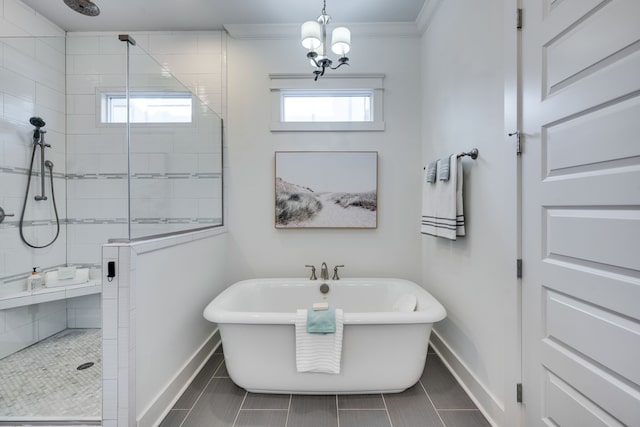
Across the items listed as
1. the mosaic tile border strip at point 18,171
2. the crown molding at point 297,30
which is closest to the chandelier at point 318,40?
A: the crown molding at point 297,30

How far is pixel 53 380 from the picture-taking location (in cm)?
171

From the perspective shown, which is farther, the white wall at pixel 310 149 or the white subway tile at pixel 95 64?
the white wall at pixel 310 149

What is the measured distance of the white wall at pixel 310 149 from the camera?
2545 mm

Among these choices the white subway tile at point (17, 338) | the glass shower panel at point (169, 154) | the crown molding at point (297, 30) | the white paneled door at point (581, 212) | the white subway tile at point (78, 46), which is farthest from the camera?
the crown molding at point (297, 30)

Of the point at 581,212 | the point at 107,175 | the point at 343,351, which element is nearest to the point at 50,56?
the point at 107,175

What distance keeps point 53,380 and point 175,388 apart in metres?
0.84

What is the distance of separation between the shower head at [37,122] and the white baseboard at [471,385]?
12.3 feet

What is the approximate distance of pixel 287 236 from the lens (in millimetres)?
2588

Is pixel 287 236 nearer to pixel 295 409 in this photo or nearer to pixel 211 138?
pixel 211 138

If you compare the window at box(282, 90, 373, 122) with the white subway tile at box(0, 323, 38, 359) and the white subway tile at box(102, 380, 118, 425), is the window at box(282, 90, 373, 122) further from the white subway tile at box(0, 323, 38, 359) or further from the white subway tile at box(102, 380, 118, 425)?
the white subway tile at box(0, 323, 38, 359)

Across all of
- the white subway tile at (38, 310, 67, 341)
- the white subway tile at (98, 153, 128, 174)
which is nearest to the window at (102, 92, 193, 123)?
the white subway tile at (98, 153, 128, 174)

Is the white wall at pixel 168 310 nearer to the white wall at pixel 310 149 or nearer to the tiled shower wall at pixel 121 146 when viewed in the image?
the tiled shower wall at pixel 121 146

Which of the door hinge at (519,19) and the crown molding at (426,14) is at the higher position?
the crown molding at (426,14)

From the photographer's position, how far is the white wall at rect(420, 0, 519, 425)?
1331 mm
